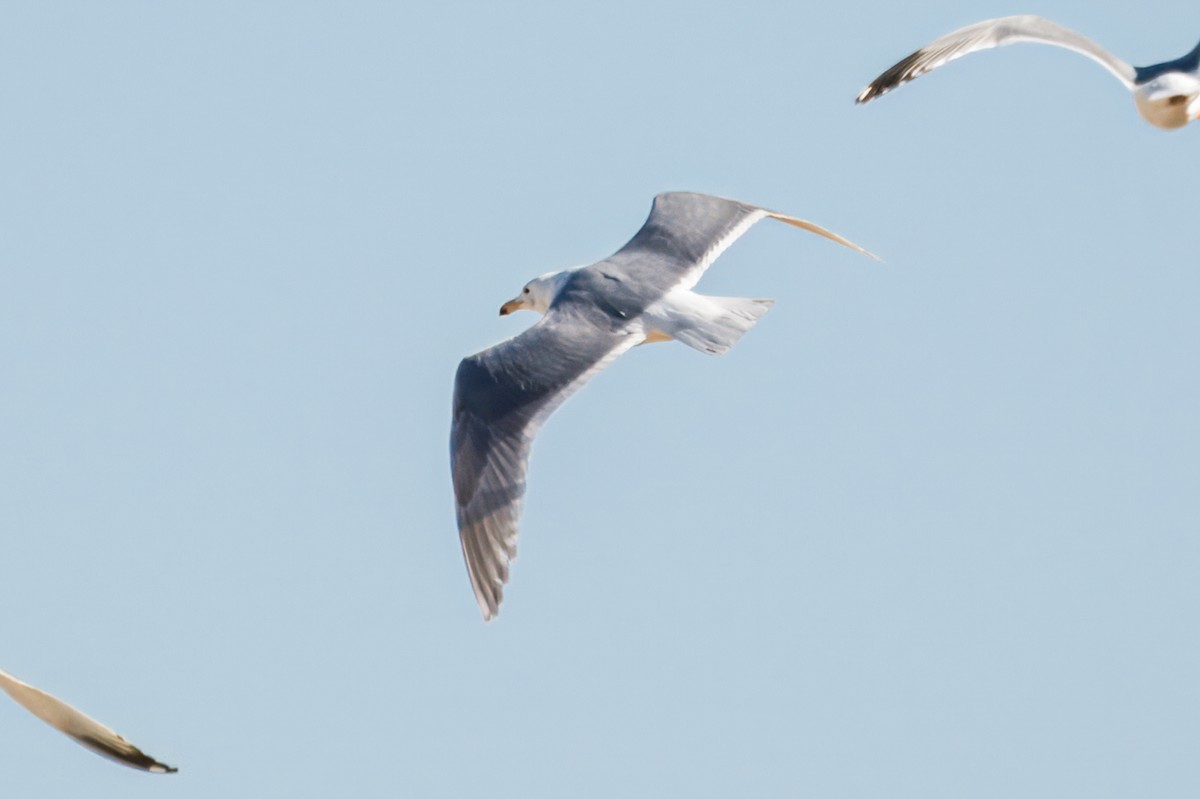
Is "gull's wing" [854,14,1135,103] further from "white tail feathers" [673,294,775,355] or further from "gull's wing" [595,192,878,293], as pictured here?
"white tail feathers" [673,294,775,355]

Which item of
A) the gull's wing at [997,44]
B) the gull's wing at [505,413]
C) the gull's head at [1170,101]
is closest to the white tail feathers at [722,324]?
the gull's wing at [505,413]

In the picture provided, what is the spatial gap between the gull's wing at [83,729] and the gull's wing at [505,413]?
219 centimetres

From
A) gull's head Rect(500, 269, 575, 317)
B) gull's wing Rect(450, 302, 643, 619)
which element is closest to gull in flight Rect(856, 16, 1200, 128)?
gull's head Rect(500, 269, 575, 317)

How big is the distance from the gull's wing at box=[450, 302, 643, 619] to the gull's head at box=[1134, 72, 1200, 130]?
2.51 meters

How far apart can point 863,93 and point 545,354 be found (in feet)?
8.30

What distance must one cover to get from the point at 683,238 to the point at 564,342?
166 cm

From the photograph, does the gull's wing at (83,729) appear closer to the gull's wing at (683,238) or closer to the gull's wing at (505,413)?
the gull's wing at (505,413)

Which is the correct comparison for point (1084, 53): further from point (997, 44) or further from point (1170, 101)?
point (1170, 101)

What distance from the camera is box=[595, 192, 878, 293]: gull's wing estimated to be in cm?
1099

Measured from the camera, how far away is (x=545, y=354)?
9.95 metres

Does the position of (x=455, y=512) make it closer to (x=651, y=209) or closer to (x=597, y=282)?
(x=597, y=282)

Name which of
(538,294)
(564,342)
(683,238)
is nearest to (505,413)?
(564,342)

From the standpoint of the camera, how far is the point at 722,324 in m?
10.1

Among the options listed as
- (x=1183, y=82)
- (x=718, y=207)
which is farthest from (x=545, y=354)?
(x=1183, y=82)
